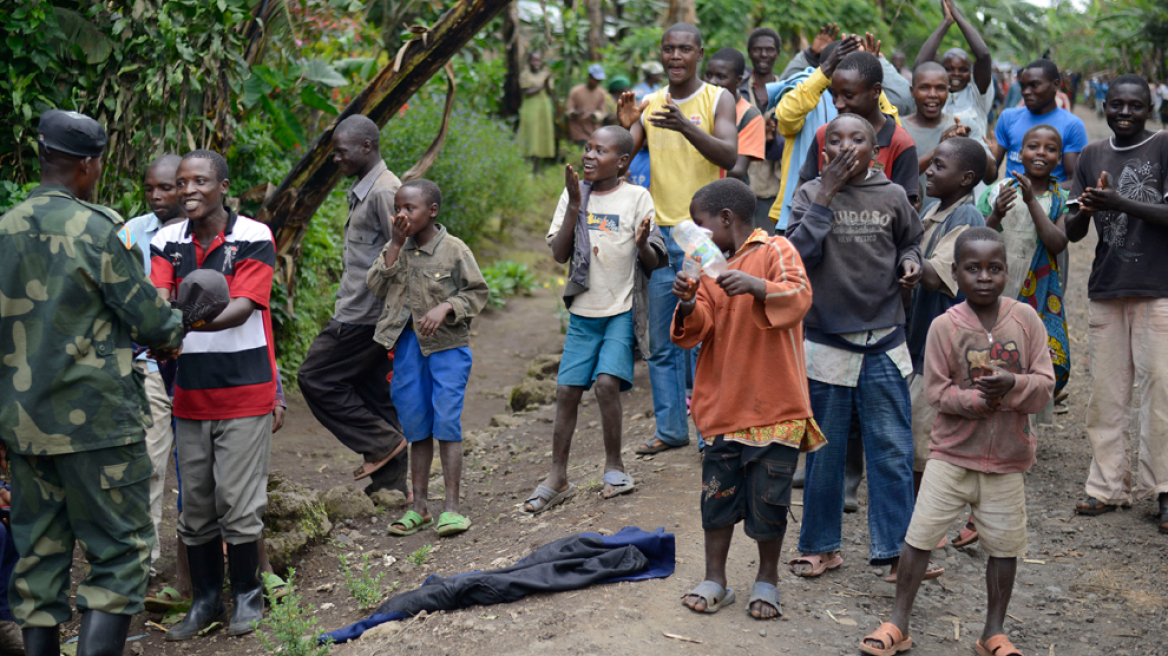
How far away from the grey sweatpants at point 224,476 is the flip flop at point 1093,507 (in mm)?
4104

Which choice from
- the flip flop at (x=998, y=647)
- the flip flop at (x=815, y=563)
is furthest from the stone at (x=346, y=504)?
the flip flop at (x=998, y=647)

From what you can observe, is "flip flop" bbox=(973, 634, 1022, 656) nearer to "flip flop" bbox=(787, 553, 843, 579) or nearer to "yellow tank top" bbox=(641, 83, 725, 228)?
"flip flop" bbox=(787, 553, 843, 579)

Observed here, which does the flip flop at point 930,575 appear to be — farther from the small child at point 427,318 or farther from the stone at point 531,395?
the stone at point 531,395

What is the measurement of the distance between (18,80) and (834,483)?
5.05 m

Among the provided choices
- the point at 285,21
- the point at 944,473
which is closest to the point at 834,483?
the point at 944,473

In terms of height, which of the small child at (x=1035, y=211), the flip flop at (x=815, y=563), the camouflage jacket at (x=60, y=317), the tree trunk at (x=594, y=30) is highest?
the tree trunk at (x=594, y=30)

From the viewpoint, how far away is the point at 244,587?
14.9 ft

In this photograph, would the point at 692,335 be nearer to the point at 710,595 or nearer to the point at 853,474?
the point at 710,595

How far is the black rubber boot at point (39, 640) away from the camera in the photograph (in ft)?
11.9

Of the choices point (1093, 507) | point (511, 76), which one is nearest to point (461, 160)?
point (511, 76)

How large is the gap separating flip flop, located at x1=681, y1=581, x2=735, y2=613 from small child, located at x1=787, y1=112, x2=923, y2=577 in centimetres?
58

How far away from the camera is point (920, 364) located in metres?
4.89

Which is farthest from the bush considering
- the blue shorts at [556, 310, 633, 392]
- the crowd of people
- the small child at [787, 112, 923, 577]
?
the small child at [787, 112, 923, 577]

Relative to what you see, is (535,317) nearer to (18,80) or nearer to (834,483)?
(18,80)
